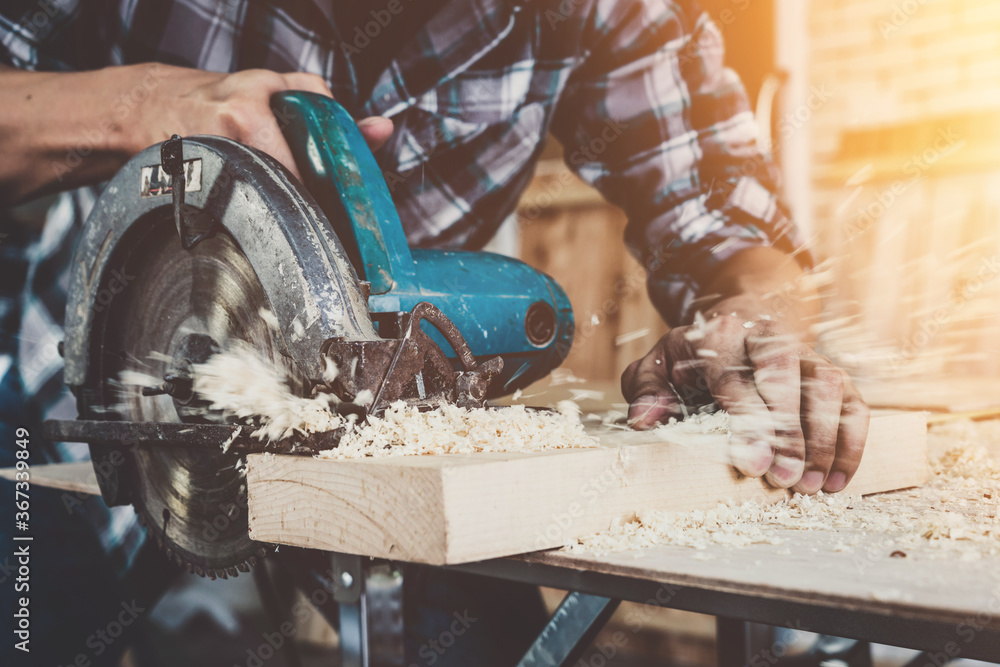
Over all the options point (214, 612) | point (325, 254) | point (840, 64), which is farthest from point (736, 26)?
point (214, 612)

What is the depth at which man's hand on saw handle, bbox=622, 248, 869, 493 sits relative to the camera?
0.83m

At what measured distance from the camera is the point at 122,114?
112cm

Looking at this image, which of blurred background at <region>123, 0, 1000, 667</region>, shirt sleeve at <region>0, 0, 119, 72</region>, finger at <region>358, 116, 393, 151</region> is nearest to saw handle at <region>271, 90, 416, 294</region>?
finger at <region>358, 116, 393, 151</region>

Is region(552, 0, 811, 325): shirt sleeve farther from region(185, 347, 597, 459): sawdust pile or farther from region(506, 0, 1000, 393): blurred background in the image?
region(506, 0, 1000, 393): blurred background

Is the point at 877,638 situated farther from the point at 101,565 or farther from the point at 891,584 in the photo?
the point at 101,565

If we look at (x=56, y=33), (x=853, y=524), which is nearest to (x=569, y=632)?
(x=853, y=524)

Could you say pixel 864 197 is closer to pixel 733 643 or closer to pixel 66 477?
pixel 733 643

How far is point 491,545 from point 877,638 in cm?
30

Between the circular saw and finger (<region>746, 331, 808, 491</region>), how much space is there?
31cm

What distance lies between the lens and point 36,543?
5.02 ft

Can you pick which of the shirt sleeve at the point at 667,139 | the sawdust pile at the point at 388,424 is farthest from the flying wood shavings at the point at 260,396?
the shirt sleeve at the point at 667,139

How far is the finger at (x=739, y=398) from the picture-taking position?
0.81m

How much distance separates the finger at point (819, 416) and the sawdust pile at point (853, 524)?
0.10ft

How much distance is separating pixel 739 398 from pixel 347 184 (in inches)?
21.6
